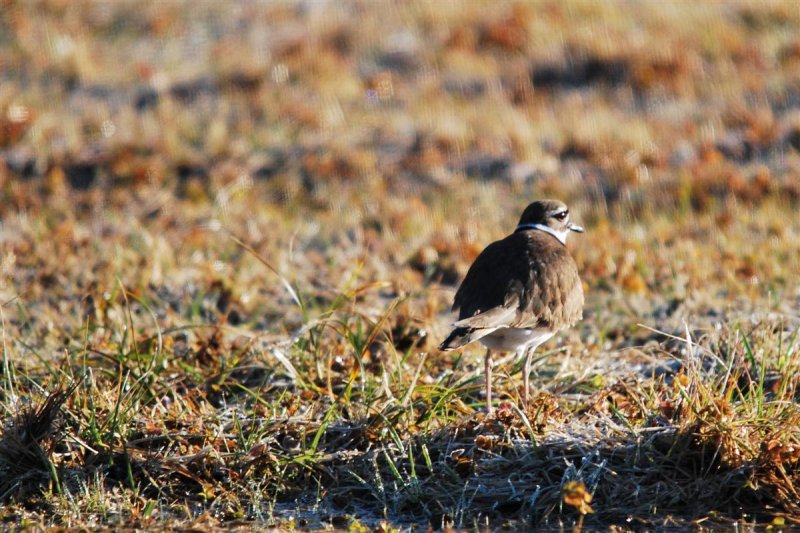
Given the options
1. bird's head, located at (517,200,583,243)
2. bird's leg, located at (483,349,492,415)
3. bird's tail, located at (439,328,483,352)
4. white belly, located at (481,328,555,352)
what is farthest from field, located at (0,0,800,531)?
bird's head, located at (517,200,583,243)

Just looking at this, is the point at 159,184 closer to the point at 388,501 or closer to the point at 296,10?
the point at 296,10

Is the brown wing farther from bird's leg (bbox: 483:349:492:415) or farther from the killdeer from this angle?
bird's leg (bbox: 483:349:492:415)

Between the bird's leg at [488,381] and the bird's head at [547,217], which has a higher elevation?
the bird's head at [547,217]

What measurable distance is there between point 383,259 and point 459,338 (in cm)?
406

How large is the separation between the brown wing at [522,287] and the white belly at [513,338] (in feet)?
0.21

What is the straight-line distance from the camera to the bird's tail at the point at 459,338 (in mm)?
6137

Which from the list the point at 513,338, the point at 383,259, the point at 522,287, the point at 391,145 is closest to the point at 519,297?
the point at 522,287

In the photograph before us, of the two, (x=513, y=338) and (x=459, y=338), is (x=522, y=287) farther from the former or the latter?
(x=459, y=338)

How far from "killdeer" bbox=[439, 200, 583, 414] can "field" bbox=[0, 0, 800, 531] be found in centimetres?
41

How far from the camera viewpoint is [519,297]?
6598mm

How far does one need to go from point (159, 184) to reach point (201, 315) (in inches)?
146

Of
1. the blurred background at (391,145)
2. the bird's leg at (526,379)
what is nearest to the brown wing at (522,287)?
the bird's leg at (526,379)

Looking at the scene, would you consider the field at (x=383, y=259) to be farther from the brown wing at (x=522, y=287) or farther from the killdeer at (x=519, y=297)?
the brown wing at (x=522, y=287)

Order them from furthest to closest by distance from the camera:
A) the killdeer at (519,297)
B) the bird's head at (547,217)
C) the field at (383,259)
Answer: the bird's head at (547,217)
the killdeer at (519,297)
the field at (383,259)
